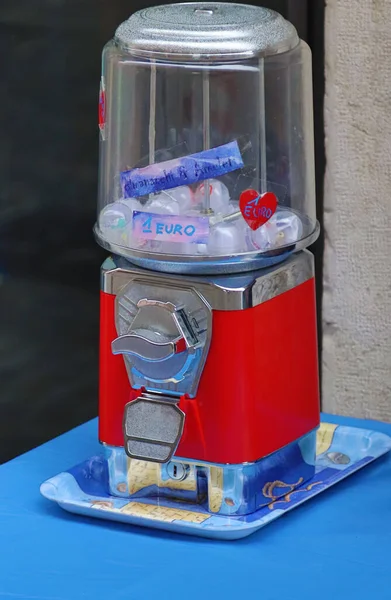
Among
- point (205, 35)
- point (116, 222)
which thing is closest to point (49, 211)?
point (116, 222)

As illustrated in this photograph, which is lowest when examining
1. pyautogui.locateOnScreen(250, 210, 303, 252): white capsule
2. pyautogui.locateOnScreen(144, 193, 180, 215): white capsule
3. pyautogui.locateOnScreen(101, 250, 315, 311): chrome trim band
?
pyautogui.locateOnScreen(101, 250, 315, 311): chrome trim band

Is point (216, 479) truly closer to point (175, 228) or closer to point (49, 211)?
point (175, 228)

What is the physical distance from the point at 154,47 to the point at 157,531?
0.39 metres

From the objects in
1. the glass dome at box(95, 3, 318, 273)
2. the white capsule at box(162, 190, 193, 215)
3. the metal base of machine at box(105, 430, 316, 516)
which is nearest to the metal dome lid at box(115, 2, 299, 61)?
the glass dome at box(95, 3, 318, 273)

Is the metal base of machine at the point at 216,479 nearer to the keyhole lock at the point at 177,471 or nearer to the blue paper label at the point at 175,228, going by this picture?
the keyhole lock at the point at 177,471

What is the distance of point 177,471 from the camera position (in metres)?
0.95

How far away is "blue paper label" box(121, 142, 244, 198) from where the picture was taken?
2.93 feet

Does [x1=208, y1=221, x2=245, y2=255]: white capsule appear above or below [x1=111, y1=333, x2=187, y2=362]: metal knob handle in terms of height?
above

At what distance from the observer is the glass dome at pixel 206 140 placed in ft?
2.92

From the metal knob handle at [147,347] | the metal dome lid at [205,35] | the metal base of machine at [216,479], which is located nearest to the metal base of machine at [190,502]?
the metal base of machine at [216,479]

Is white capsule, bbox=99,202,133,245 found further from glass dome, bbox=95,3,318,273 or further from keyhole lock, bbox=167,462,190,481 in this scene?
keyhole lock, bbox=167,462,190,481

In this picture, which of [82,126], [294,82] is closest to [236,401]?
[294,82]

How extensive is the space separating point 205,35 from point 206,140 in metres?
0.10

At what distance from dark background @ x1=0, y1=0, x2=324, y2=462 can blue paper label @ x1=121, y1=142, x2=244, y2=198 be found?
0.80 feet
